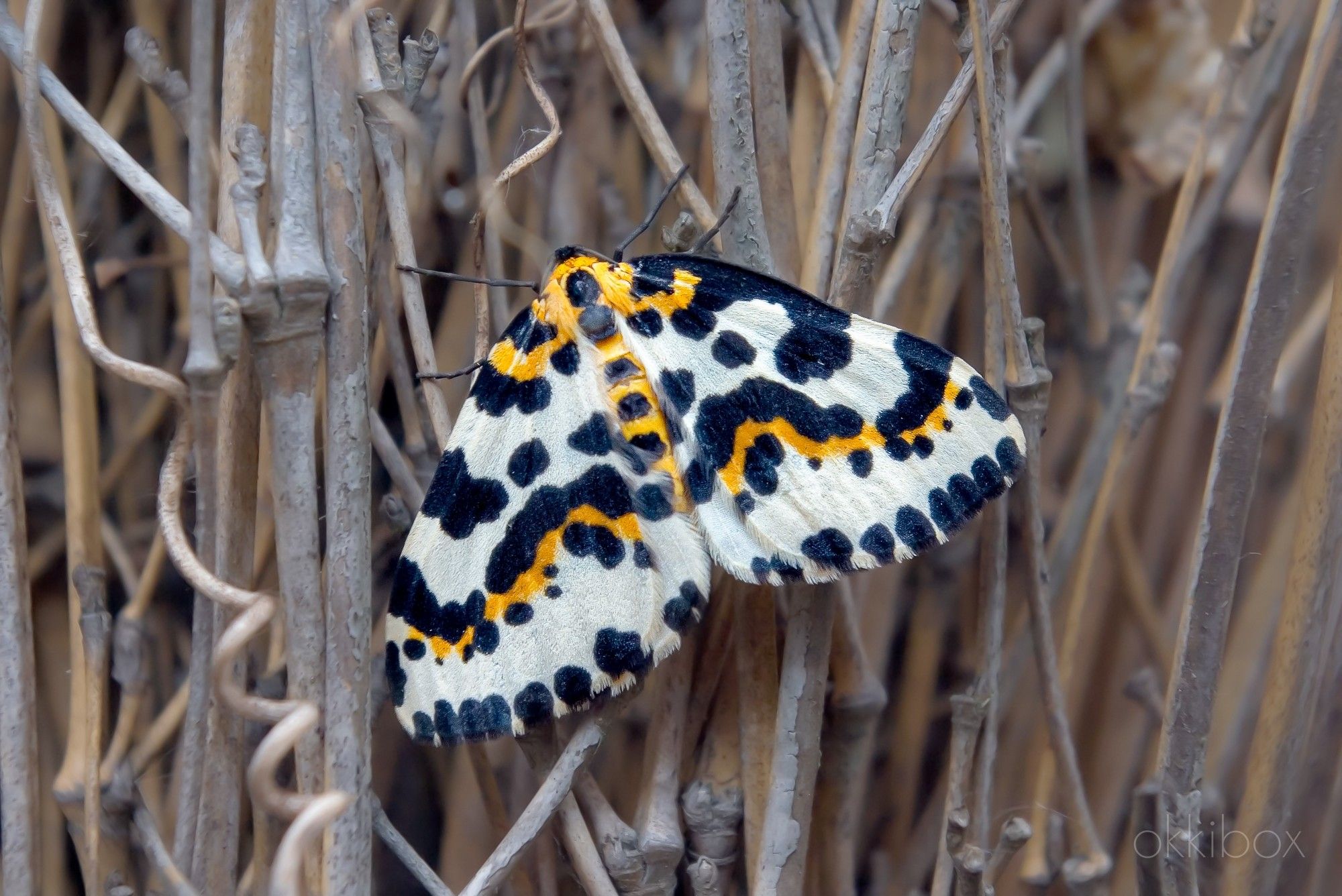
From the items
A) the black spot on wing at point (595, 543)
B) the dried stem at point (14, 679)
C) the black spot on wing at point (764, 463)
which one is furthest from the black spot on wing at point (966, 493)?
the dried stem at point (14, 679)

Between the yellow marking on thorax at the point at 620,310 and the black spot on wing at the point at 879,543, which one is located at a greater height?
the yellow marking on thorax at the point at 620,310

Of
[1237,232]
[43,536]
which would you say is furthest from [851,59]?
[43,536]

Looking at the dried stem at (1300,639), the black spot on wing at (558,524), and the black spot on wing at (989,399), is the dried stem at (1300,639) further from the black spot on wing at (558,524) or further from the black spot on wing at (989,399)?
the black spot on wing at (558,524)

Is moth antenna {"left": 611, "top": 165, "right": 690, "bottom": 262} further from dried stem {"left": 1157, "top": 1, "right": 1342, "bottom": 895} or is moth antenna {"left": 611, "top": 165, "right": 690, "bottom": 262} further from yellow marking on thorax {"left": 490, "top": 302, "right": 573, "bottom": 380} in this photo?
dried stem {"left": 1157, "top": 1, "right": 1342, "bottom": 895}

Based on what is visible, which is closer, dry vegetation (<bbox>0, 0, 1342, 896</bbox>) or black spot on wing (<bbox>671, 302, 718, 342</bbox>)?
dry vegetation (<bbox>0, 0, 1342, 896</bbox>)

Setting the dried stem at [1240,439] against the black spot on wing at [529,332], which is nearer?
the dried stem at [1240,439]

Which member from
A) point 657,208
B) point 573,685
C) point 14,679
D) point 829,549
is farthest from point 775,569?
point 14,679

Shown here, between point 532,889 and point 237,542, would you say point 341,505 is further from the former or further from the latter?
point 532,889

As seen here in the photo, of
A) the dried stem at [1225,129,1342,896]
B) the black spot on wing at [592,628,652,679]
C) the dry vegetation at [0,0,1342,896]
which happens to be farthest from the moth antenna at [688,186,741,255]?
the dried stem at [1225,129,1342,896]
